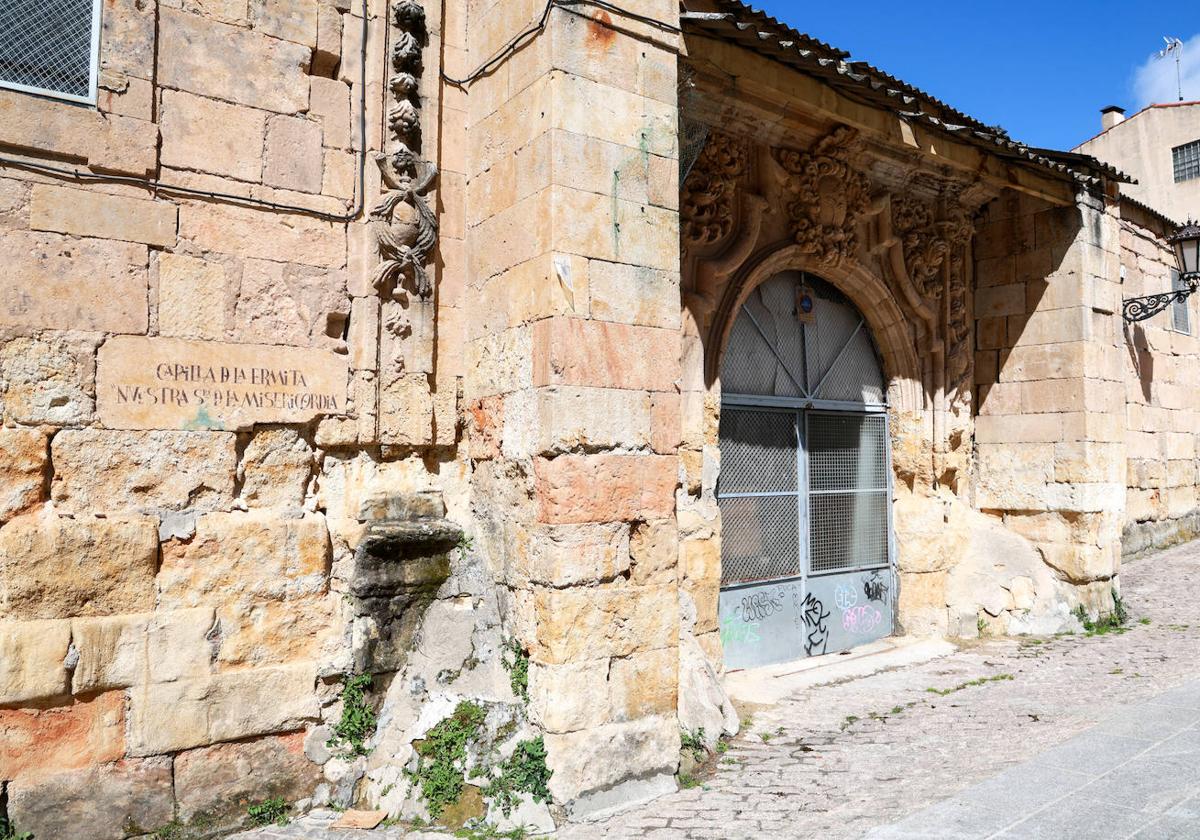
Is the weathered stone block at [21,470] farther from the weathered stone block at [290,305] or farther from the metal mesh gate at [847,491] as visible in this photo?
the metal mesh gate at [847,491]

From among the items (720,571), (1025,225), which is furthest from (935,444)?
(720,571)

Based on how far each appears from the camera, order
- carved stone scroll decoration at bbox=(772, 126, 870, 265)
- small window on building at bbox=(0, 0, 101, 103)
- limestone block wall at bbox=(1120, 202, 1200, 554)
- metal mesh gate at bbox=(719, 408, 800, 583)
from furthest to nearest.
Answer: limestone block wall at bbox=(1120, 202, 1200, 554), carved stone scroll decoration at bbox=(772, 126, 870, 265), metal mesh gate at bbox=(719, 408, 800, 583), small window on building at bbox=(0, 0, 101, 103)

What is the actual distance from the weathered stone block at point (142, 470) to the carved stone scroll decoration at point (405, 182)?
1148mm

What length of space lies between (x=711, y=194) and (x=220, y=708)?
14.2 feet

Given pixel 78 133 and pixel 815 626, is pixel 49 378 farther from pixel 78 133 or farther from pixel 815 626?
pixel 815 626

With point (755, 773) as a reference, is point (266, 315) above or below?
above

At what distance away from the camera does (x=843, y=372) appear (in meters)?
7.23

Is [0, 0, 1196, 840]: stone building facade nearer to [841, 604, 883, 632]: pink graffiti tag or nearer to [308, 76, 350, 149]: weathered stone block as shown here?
[308, 76, 350, 149]: weathered stone block

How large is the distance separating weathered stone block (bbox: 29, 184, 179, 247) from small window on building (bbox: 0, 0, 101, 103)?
0.44m

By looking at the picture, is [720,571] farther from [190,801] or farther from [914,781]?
[190,801]

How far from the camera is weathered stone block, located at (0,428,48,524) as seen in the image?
3400mm

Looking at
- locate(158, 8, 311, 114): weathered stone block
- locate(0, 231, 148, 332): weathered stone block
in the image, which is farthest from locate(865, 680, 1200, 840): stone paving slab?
locate(158, 8, 311, 114): weathered stone block

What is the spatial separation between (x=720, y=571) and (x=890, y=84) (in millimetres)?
3797

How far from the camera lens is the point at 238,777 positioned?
377cm
